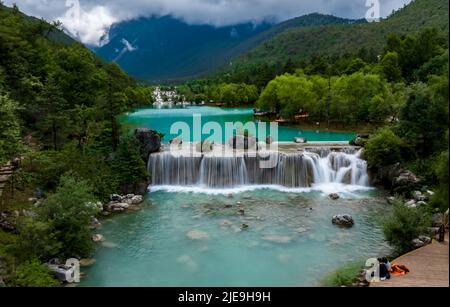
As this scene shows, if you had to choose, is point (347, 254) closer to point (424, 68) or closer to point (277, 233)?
point (277, 233)

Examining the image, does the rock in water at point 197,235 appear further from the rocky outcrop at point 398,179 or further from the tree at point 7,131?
the rocky outcrop at point 398,179

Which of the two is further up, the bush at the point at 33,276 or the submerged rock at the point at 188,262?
the bush at the point at 33,276

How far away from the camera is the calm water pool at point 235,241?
51.7 feet

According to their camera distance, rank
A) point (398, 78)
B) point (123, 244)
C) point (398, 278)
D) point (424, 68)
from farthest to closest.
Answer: point (398, 78) → point (424, 68) → point (123, 244) → point (398, 278)

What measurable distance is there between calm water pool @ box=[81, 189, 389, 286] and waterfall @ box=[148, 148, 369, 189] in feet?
8.92

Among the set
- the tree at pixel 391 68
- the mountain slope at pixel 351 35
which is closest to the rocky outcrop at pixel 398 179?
the tree at pixel 391 68

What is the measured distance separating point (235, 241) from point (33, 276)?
8644 mm

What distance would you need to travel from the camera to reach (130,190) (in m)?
26.2

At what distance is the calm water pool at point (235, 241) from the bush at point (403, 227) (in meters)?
1.43

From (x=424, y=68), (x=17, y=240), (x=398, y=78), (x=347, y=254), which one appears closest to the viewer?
(x=17, y=240)

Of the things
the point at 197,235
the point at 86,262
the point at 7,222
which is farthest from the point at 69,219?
the point at 197,235

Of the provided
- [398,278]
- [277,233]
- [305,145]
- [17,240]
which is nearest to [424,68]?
[305,145]

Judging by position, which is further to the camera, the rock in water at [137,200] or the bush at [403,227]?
the rock in water at [137,200]
